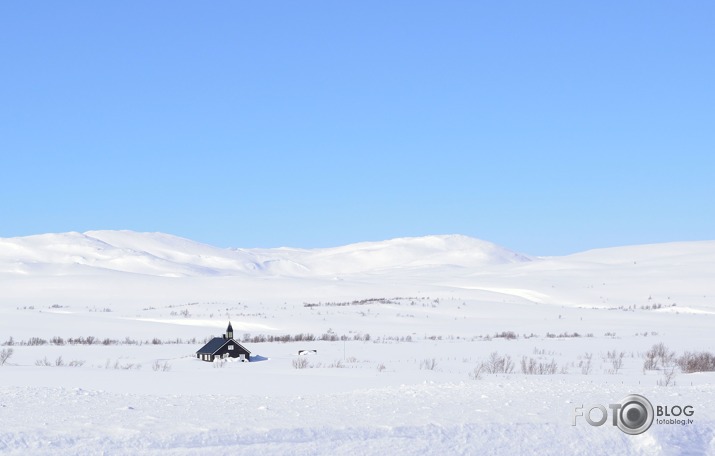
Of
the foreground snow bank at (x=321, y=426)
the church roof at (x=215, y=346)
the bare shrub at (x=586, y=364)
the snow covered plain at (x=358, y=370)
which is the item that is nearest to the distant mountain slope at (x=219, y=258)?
the snow covered plain at (x=358, y=370)

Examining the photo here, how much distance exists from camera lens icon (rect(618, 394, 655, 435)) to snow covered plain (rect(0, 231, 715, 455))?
0.22ft

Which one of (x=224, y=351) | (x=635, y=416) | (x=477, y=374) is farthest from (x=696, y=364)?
(x=635, y=416)

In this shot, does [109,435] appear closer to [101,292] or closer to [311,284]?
[311,284]

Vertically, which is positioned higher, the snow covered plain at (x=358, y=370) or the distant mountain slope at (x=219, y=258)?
the distant mountain slope at (x=219, y=258)

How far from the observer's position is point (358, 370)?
12523mm

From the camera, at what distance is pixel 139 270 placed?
456 ft

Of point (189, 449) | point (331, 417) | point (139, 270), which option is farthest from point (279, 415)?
point (139, 270)

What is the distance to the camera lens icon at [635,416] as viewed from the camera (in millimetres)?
5340

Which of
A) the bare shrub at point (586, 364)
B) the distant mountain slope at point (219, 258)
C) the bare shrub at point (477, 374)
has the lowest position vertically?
the bare shrub at point (586, 364)

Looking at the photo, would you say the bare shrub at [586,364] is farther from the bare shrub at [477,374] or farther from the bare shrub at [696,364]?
the bare shrub at [477,374]

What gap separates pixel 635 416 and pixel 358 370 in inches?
286

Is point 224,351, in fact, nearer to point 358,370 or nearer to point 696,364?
point 358,370

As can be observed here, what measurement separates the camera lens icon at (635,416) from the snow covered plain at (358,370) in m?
0.07

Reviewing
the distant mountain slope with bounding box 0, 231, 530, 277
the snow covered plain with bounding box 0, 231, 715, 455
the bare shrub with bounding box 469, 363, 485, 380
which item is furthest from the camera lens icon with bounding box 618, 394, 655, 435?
the distant mountain slope with bounding box 0, 231, 530, 277
